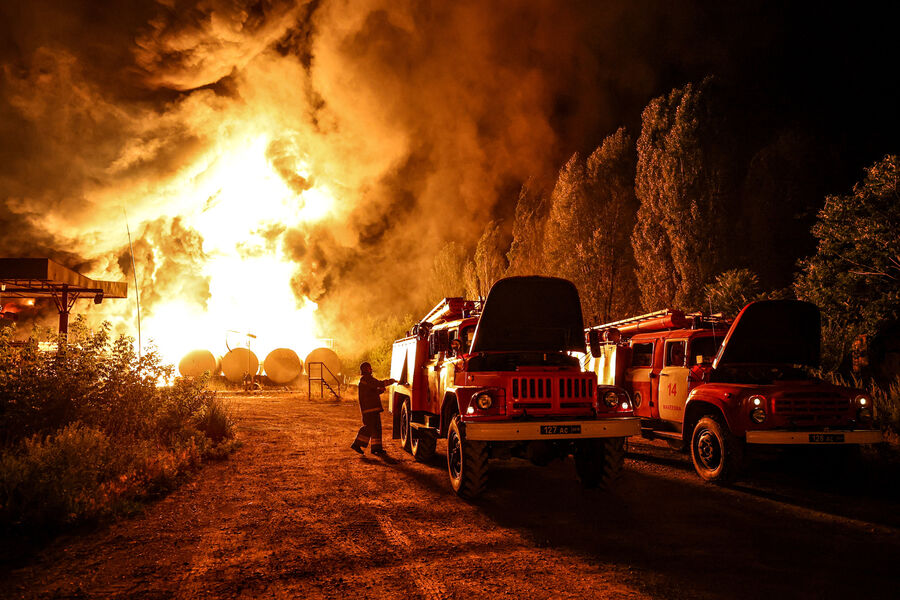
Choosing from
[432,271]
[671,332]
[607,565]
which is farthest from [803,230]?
[432,271]

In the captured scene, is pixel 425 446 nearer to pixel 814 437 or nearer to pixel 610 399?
pixel 610 399

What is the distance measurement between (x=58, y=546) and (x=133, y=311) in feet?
126

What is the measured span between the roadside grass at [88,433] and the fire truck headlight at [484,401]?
14.3 feet

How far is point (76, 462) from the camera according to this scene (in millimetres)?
7344

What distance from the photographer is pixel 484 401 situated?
772cm

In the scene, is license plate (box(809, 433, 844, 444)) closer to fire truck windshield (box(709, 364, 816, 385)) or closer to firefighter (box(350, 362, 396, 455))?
fire truck windshield (box(709, 364, 816, 385))

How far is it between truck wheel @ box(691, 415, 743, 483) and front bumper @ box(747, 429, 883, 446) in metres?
0.47

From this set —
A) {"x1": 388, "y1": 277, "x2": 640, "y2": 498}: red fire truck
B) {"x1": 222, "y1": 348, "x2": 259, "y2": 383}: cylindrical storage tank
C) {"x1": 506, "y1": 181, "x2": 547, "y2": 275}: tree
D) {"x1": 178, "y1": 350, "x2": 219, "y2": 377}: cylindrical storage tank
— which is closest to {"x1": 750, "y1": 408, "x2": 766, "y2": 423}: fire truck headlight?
{"x1": 388, "y1": 277, "x2": 640, "y2": 498}: red fire truck

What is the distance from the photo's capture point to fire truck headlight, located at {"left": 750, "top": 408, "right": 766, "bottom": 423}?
828cm

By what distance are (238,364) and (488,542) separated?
32190 millimetres

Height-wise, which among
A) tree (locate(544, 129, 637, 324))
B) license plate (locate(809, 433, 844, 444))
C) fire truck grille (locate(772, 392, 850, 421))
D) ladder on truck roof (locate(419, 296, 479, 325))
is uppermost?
tree (locate(544, 129, 637, 324))

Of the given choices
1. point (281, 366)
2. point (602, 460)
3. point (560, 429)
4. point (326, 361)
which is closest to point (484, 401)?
point (560, 429)

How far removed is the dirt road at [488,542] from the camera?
4.71 metres

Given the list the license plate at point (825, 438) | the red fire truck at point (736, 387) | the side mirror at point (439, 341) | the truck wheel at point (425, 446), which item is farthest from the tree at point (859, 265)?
the truck wheel at point (425, 446)
